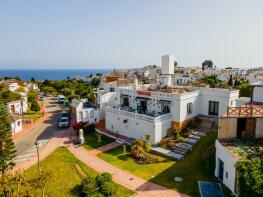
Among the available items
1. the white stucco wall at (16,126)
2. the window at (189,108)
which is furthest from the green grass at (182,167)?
the white stucco wall at (16,126)

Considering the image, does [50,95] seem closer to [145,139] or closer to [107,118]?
[107,118]

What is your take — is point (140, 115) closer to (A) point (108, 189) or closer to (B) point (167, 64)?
(B) point (167, 64)

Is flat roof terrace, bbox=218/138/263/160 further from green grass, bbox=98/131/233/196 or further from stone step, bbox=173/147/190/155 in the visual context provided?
stone step, bbox=173/147/190/155

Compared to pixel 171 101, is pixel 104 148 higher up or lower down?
lower down

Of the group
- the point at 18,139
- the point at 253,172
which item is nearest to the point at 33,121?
the point at 18,139

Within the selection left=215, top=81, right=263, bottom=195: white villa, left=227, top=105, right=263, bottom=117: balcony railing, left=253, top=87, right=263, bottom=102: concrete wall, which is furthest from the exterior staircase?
left=227, top=105, right=263, bottom=117: balcony railing

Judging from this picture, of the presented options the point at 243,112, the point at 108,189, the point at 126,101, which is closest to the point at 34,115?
the point at 126,101
